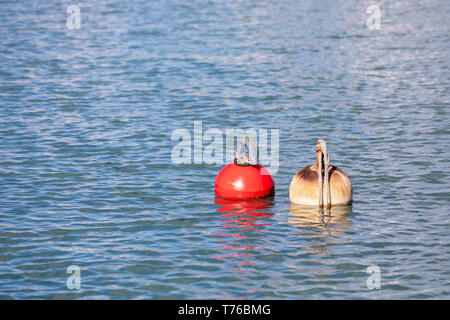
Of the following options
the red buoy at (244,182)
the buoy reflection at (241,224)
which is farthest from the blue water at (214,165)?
the red buoy at (244,182)

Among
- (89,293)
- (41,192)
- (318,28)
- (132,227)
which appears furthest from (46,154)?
(318,28)

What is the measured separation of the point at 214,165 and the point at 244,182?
3616 millimetres

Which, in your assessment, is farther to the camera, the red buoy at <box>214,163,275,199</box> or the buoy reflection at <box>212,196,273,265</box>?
the red buoy at <box>214,163,275,199</box>

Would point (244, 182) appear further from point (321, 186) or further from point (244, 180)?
point (321, 186)

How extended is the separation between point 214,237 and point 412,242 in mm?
3774

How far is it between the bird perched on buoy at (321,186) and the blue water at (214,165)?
1.07ft

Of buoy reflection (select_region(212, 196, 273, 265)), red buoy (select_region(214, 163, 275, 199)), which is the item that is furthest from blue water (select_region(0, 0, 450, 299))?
red buoy (select_region(214, 163, 275, 199))

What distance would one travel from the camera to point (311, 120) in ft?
80.2

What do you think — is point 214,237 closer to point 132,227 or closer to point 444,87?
point 132,227

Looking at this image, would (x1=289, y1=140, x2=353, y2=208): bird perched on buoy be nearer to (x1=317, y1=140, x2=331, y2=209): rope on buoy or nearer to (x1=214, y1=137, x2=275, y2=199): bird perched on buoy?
(x1=317, y1=140, x2=331, y2=209): rope on buoy

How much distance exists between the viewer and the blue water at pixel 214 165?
43.5 feet

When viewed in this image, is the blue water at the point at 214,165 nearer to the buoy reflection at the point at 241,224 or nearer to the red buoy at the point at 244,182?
the buoy reflection at the point at 241,224

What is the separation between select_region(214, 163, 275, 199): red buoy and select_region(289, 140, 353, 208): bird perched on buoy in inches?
33.3

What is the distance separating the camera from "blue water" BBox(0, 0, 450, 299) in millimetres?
13258
